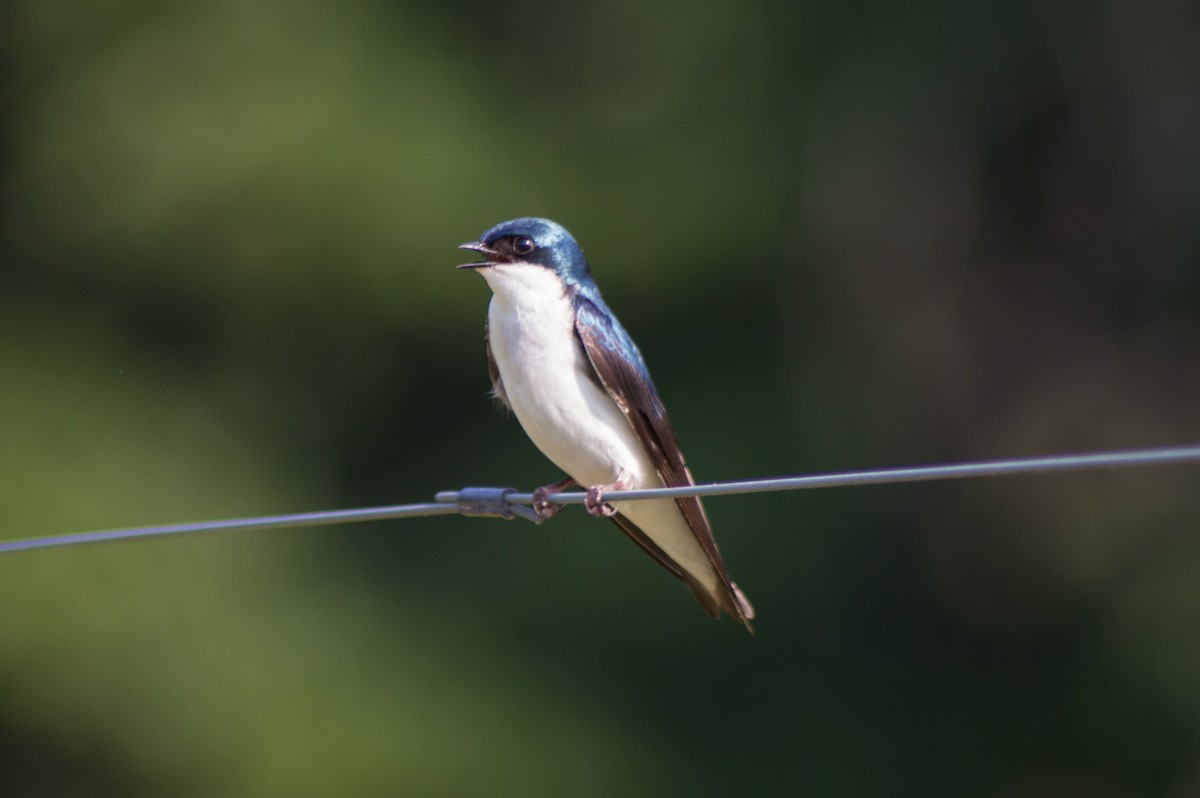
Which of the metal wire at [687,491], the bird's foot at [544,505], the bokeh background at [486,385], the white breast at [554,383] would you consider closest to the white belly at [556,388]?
the white breast at [554,383]

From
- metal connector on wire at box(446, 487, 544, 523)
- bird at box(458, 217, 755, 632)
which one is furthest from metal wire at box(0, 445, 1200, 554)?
bird at box(458, 217, 755, 632)

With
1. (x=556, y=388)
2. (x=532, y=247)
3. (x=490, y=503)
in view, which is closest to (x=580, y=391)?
(x=556, y=388)

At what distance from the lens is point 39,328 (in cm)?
715

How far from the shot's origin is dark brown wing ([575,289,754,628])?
3521mm

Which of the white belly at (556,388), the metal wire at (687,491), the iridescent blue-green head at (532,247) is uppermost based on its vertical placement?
the iridescent blue-green head at (532,247)

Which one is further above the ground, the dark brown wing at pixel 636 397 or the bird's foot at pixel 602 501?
the dark brown wing at pixel 636 397

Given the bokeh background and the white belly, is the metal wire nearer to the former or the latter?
the white belly

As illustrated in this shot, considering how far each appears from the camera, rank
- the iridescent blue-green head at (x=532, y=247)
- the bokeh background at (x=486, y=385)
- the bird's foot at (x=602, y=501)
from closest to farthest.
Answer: the bird's foot at (x=602, y=501) → the iridescent blue-green head at (x=532, y=247) → the bokeh background at (x=486, y=385)

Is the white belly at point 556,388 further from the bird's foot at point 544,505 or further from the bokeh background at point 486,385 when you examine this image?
the bokeh background at point 486,385

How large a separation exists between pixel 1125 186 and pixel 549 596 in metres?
3.53

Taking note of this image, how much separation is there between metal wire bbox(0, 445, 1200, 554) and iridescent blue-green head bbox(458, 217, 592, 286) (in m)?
0.76

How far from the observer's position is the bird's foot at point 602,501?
3.16 meters

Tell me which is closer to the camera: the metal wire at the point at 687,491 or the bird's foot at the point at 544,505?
the metal wire at the point at 687,491

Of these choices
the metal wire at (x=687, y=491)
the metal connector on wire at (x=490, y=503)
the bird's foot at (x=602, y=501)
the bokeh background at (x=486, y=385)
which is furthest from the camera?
the bokeh background at (x=486, y=385)
